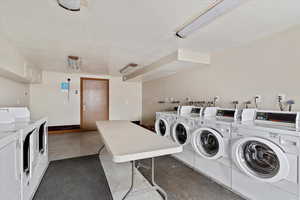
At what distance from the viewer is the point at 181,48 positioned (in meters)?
2.79

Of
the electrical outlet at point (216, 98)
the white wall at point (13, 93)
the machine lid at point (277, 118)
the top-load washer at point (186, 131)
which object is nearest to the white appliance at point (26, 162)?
the white wall at point (13, 93)

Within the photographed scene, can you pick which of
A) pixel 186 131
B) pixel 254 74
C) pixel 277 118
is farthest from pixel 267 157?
pixel 254 74

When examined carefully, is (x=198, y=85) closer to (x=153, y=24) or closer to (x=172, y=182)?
(x=153, y=24)

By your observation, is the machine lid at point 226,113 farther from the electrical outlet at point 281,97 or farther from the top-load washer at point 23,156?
the top-load washer at point 23,156

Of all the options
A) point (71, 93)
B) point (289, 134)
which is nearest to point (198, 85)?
point (289, 134)

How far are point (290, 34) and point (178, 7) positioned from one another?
1.70 meters

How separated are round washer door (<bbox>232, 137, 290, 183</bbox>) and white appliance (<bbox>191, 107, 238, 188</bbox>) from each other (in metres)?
0.20

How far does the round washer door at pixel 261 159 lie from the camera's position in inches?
50.8

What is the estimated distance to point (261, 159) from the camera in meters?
1.58

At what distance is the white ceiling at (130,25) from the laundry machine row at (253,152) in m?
1.20

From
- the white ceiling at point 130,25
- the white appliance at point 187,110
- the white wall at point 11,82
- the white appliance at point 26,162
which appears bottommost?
the white appliance at point 26,162

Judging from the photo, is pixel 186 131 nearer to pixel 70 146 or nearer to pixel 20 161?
pixel 20 161

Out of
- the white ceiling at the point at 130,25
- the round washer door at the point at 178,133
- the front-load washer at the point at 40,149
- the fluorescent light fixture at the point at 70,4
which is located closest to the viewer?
the fluorescent light fixture at the point at 70,4

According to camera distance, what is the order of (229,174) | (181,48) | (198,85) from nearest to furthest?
(229,174) → (181,48) → (198,85)
